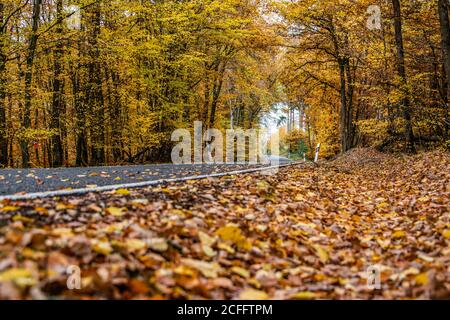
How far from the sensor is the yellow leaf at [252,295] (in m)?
2.71

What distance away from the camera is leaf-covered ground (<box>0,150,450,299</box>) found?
2520 millimetres

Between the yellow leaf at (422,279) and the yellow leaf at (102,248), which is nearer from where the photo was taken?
the yellow leaf at (102,248)

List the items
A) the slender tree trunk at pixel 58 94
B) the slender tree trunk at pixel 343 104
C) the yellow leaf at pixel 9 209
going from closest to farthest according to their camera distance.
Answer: the yellow leaf at pixel 9 209, the slender tree trunk at pixel 58 94, the slender tree trunk at pixel 343 104

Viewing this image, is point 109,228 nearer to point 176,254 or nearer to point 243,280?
point 176,254

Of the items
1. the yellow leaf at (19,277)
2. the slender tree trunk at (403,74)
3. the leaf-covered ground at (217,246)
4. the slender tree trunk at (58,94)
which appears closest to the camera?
the yellow leaf at (19,277)

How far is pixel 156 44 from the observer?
1638 cm

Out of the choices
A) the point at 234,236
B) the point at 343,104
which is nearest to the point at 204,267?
the point at 234,236

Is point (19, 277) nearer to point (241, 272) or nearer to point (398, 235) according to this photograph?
point (241, 272)

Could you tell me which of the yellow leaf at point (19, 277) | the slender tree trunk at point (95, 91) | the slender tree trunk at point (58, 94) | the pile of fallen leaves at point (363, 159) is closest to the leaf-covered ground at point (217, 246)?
the yellow leaf at point (19, 277)

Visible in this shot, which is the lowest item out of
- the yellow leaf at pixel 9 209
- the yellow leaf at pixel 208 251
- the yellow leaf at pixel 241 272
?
the yellow leaf at pixel 241 272

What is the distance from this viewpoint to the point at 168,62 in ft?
55.3

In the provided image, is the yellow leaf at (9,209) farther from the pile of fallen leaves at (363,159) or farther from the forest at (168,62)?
the pile of fallen leaves at (363,159)

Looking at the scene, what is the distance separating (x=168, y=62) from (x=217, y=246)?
14.6 meters

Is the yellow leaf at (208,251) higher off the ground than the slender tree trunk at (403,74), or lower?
lower
